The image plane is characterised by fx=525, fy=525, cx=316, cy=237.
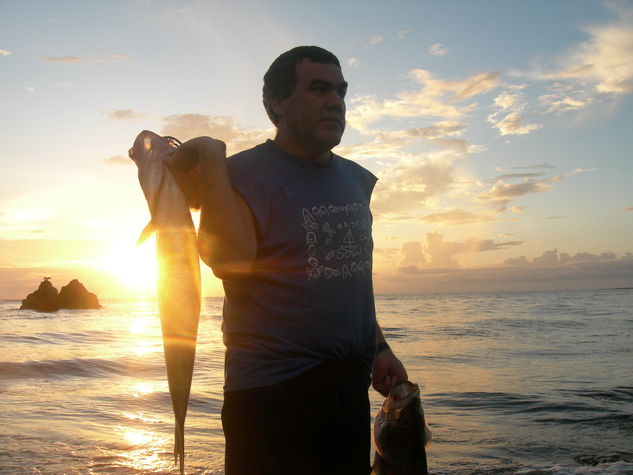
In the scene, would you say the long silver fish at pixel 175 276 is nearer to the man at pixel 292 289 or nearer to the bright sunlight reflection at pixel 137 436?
the man at pixel 292 289

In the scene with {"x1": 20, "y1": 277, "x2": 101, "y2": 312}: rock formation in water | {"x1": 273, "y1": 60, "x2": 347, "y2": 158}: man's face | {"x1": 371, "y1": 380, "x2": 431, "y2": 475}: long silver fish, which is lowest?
{"x1": 20, "y1": 277, "x2": 101, "y2": 312}: rock formation in water

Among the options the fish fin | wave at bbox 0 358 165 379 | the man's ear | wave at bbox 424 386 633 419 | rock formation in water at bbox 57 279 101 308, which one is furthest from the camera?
rock formation in water at bbox 57 279 101 308

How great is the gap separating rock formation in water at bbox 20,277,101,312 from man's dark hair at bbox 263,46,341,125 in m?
61.9

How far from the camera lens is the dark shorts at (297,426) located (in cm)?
221

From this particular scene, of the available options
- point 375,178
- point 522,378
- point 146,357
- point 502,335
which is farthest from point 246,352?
point 502,335

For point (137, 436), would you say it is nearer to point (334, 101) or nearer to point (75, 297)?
point (334, 101)

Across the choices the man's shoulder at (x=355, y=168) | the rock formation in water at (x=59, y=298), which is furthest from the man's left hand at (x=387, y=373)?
the rock formation in water at (x=59, y=298)

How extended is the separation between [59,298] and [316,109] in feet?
223

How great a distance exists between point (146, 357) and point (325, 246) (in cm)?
1534

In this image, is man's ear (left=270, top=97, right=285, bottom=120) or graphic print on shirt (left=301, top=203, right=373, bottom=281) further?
man's ear (left=270, top=97, right=285, bottom=120)

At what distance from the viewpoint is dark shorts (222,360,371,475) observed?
7.25 ft

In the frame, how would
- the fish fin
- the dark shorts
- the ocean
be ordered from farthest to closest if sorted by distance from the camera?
the ocean, the dark shorts, the fish fin

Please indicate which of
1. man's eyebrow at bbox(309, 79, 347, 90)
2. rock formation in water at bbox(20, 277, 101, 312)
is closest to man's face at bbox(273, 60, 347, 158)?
man's eyebrow at bbox(309, 79, 347, 90)

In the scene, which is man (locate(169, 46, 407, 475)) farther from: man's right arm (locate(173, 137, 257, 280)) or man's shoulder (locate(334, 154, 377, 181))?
man's shoulder (locate(334, 154, 377, 181))
